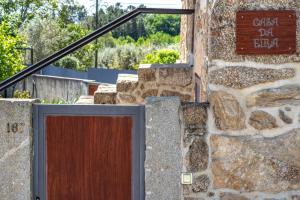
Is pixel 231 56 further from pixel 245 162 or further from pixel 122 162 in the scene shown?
pixel 122 162

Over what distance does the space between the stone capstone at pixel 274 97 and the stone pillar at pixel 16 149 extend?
1934mm

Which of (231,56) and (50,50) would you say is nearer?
(231,56)

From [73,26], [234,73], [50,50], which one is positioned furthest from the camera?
[73,26]

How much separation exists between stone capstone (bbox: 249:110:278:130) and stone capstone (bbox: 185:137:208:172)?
0.47 metres

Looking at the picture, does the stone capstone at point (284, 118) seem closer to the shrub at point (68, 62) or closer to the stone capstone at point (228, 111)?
the stone capstone at point (228, 111)

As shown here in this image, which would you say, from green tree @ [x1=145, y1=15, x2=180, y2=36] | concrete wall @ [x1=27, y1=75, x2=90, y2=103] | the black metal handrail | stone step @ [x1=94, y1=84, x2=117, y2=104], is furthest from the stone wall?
green tree @ [x1=145, y1=15, x2=180, y2=36]

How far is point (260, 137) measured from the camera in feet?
14.7

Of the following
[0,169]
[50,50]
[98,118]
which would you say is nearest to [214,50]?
[98,118]

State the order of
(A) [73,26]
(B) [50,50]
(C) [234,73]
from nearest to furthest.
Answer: (C) [234,73], (B) [50,50], (A) [73,26]

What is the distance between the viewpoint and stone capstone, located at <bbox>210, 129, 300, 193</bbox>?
449cm

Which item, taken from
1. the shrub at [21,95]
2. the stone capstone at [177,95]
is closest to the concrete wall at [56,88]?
the shrub at [21,95]

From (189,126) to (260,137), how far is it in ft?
2.06

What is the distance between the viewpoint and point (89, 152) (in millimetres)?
4617

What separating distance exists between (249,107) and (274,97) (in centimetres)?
23
